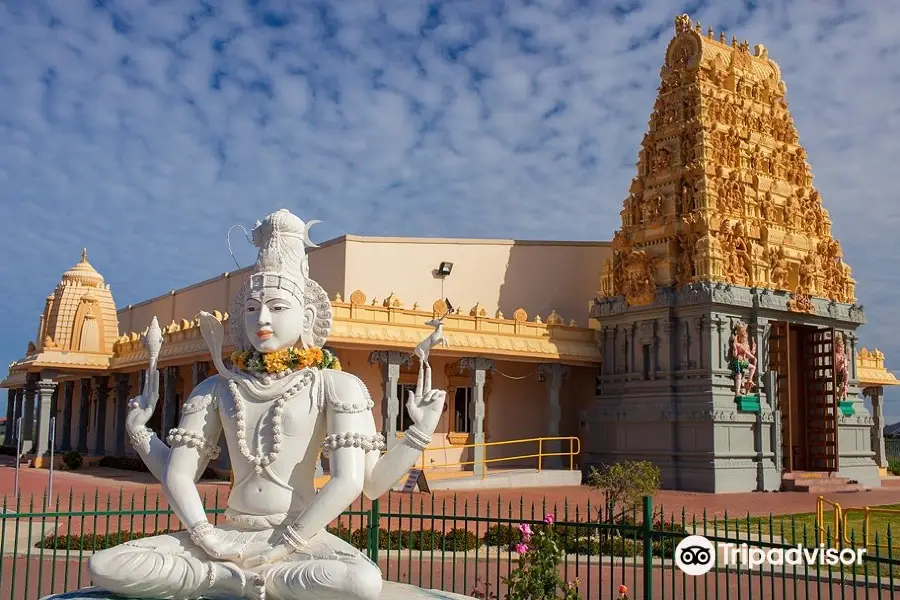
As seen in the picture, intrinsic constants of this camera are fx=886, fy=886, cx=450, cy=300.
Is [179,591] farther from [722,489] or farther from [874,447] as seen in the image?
[874,447]

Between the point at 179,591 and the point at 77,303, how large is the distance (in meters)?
29.1

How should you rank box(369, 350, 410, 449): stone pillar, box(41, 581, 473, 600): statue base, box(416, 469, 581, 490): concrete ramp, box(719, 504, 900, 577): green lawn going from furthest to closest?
box(369, 350, 410, 449): stone pillar < box(416, 469, 581, 490): concrete ramp < box(719, 504, 900, 577): green lawn < box(41, 581, 473, 600): statue base

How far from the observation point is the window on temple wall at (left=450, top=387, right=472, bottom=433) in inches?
984

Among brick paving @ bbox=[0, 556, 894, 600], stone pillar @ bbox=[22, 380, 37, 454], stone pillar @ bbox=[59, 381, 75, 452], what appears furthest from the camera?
stone pillar @ bbox=[59, 381, 75, 452]

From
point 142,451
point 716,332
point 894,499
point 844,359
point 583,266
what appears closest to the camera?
point 142,451

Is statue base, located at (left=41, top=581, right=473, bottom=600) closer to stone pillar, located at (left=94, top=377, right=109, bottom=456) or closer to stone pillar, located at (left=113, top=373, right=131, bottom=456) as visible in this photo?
stone pillar, located at (left=113, top=373, right=131, bottom=456)

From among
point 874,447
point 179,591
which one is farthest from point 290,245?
point 874,447

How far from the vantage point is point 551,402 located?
24.3 meters

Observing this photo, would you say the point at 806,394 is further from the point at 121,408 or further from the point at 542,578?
the point at 121,408

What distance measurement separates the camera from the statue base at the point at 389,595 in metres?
5.27

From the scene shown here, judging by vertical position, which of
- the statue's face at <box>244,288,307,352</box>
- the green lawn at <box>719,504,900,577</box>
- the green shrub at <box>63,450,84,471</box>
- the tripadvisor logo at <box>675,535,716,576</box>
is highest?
the statue's face at <box>244,288,307,352</box>

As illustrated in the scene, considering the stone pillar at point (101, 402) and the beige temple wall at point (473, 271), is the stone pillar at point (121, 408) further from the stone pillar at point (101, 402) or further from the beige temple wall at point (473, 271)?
the beige temple wall at point (473, 271)

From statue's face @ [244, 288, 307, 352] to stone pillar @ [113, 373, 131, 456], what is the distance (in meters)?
26.1

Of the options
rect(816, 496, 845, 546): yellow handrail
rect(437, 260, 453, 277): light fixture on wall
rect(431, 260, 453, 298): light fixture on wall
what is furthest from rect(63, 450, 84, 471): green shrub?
rect(816, 496, 845, 546): yellow handrail
